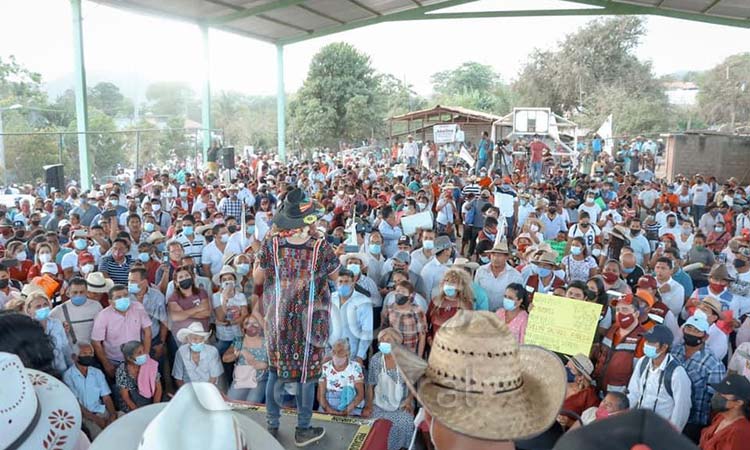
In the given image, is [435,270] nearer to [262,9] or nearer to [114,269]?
[114,269]

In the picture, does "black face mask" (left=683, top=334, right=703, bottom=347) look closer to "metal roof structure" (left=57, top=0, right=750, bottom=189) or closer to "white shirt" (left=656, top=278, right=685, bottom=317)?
"white shirt" (left=656, top=278, right=685, bottom=317)

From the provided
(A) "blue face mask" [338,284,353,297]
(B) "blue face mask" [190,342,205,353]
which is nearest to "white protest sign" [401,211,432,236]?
(A) "blue face mask" [338,284,353,297]

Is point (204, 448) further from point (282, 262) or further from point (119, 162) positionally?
point (119, 162)

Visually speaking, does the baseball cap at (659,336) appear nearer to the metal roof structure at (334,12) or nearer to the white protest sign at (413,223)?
the white protest sign at (413,223)

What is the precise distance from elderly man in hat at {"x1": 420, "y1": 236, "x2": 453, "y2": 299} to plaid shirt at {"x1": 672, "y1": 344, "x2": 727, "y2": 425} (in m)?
2.65

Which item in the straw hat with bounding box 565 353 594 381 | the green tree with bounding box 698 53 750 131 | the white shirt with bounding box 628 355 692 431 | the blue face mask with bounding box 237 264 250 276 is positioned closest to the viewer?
the white shirt with bounding box 628 355 692 431

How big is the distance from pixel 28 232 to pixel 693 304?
8.66 meters

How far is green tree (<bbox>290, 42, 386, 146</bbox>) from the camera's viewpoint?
3328 centimetres

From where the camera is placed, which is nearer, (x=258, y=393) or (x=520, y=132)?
(x=258, y=393)

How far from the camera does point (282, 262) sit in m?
3.62

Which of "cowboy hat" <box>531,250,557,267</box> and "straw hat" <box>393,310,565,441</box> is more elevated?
"straw hat" <box>393,310,565,441</box>

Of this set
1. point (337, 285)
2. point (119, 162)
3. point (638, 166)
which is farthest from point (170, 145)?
point (337, 285)

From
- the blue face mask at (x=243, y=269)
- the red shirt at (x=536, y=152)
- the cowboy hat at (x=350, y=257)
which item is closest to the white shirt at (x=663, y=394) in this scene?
the cowboy hat at (x=350, y=257)

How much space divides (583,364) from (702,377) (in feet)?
2.95
